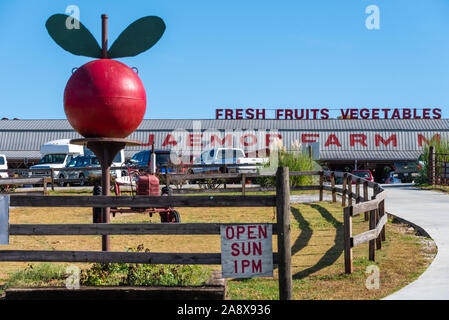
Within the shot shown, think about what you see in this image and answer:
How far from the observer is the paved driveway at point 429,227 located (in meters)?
6.28

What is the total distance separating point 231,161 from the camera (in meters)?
26.9

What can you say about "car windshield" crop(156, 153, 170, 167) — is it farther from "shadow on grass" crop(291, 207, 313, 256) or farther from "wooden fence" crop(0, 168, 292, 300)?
"wooden fence" crop(0, 168, 292, 300)

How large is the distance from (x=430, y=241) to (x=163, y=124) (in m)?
44.4

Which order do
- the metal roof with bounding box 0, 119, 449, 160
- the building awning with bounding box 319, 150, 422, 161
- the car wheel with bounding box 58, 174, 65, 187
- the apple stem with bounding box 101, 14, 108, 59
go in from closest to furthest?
1. the apple stem with bounding box 101, 14, 108, 59
2. the car wheel with bounding box 58, 174, 65, 187
3. the building awning with bounding box 319, 150, 422, 161
4. the metal roof with bounding box 0, 119, 449, 160

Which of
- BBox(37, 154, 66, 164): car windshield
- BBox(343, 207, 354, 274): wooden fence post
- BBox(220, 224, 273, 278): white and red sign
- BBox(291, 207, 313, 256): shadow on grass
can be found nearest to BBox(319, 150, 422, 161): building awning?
BBox(37, 154, 66, 164): car windshield

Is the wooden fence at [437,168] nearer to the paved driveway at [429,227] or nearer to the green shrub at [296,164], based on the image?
the paved driveway at [429,227]

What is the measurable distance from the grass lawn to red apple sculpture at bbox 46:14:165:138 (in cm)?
243

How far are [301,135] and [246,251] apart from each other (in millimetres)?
45147

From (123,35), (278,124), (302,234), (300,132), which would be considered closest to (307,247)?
(302,234)

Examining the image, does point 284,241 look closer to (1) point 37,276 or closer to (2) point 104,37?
(1) point 37,276

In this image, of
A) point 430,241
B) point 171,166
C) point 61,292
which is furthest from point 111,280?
point 171,166

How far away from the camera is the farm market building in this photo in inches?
1874
